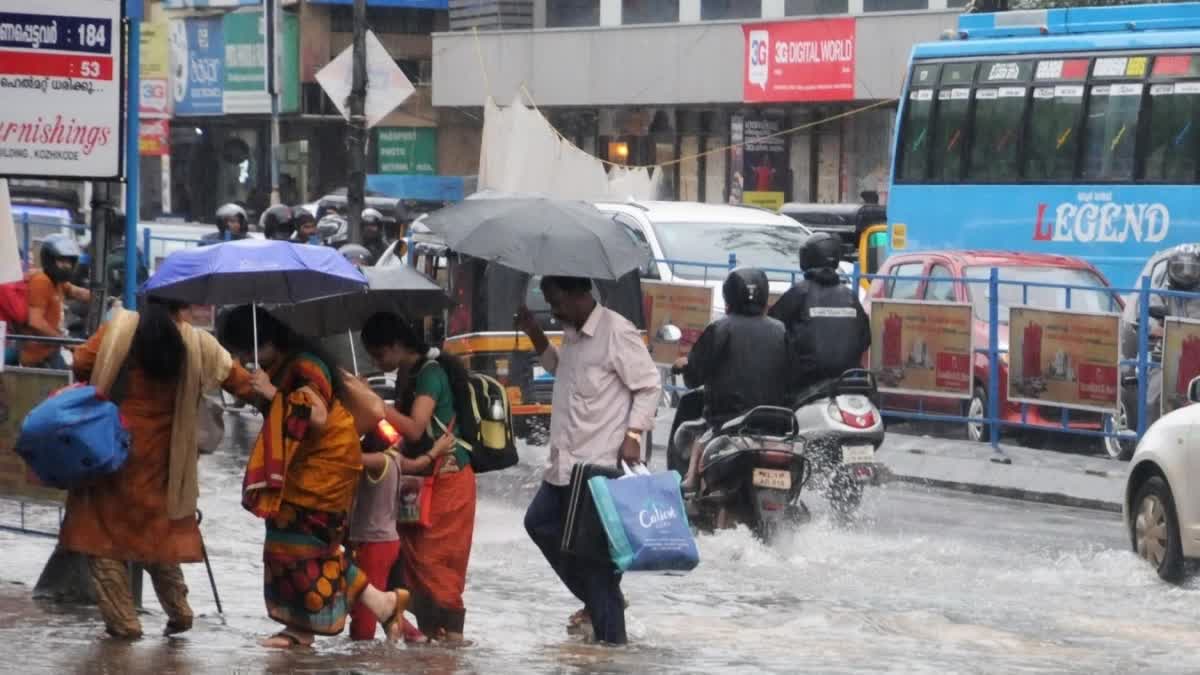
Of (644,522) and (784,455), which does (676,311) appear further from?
(644,522)

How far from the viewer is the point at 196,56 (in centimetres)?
6650

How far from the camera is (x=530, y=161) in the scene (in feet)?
92.1

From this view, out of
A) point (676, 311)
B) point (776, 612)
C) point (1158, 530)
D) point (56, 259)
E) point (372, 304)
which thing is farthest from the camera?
point (676, 311)

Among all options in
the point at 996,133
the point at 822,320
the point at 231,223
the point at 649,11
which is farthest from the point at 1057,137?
the point at 649,11

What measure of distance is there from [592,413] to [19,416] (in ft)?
9.24

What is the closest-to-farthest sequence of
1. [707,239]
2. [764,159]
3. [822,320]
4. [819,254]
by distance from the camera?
1. [822,320]
2. [819,254]
3. [707,239]
4. [764,159]

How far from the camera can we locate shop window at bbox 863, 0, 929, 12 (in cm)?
4566

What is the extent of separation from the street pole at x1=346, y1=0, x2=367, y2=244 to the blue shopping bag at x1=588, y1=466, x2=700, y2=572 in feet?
46.3

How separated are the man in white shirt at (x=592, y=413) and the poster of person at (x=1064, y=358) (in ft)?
27.1

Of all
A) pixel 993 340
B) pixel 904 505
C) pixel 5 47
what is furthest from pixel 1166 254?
pixel 5 47

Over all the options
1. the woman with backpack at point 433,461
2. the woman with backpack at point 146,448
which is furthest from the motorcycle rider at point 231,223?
the woman with backpack at point 146,448

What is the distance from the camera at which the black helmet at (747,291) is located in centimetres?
1211

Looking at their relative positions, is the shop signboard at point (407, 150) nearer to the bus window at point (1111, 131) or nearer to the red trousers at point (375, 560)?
the bus window at point (1111, 131)

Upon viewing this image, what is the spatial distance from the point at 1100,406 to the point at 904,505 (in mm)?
2149
